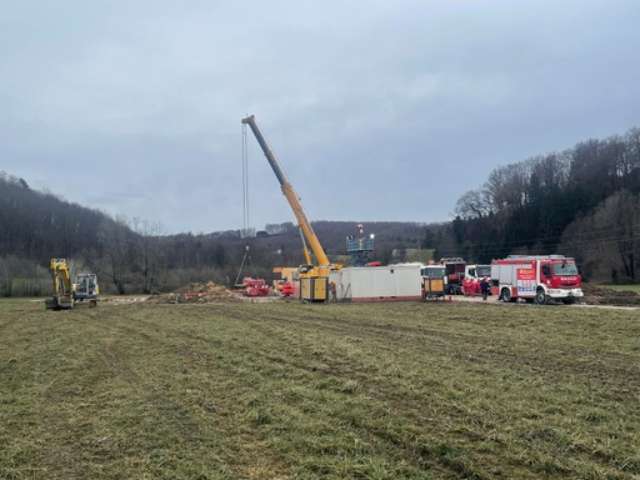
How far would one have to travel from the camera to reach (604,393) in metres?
8.56

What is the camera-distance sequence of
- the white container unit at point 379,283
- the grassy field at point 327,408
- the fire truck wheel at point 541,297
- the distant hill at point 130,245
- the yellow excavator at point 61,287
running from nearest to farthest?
the grassy field at point 327,408, the fire truck wheel at point 541,297, the yellow excavator at point 61,287, the white container unit at point 379,283, the distant hill at point 130,245

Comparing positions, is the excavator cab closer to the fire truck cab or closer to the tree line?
the fire truck cab

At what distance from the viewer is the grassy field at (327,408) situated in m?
5.70

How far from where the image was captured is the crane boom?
3895cm

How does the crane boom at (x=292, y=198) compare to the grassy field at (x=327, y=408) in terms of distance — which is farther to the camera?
the crane boom at (x=292, y=198)

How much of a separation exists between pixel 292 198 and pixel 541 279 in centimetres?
1693

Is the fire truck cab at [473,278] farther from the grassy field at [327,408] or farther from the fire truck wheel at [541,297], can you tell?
the grassy field at [327,408]

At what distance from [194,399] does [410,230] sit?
Result: 4500 inches

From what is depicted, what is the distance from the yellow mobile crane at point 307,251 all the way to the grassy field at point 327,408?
803 inches

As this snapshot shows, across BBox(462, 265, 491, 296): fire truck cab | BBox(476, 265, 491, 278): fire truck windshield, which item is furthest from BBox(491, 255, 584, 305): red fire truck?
BBox(476, 265, 491, 278): fire truck windshield

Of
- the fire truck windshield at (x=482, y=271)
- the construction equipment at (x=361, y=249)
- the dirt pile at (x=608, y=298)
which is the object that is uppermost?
the construction equipment at (x=361, y=249)

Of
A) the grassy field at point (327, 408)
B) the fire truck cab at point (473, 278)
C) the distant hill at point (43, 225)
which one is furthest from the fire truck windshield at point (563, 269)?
the distant hill at point (43, 225)

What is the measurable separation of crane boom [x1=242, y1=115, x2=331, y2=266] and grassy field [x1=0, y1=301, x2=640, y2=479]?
2358cm

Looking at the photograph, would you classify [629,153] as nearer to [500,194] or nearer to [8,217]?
[500,194]
